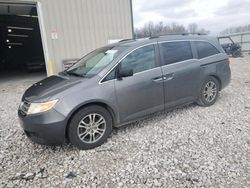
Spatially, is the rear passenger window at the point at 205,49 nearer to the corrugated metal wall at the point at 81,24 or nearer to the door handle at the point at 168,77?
the door handle at the point at 168,77

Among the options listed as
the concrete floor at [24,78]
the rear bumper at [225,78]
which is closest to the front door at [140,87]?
the rear bumper at [225,78]

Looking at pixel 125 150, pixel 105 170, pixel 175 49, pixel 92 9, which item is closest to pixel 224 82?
pixel 175 49

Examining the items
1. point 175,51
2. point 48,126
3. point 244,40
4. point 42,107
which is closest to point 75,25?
point 175,51

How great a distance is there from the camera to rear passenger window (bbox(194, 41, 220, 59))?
15.5 ft

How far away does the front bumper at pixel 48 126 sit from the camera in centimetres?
309

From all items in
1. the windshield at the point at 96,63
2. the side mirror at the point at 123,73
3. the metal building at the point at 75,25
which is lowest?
the side mirror at the point at 123,73

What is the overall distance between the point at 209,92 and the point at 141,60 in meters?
1.97

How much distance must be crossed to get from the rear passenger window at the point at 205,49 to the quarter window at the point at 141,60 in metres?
1.24

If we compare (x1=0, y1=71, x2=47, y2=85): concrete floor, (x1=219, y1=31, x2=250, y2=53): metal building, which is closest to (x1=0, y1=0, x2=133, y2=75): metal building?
(x1=0, y1=71, x2=47, y2=85): concrete floor

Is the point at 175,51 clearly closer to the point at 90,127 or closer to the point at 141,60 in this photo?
the point at 141,60

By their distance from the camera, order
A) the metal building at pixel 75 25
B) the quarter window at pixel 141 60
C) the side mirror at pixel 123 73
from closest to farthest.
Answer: the side mirror at pixel 123 73 → the quarter window at pixel 141 60 → the metal building at pixel 75 25

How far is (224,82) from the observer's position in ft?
16.9

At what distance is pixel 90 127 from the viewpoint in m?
3.42

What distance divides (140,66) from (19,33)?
22678 mm
